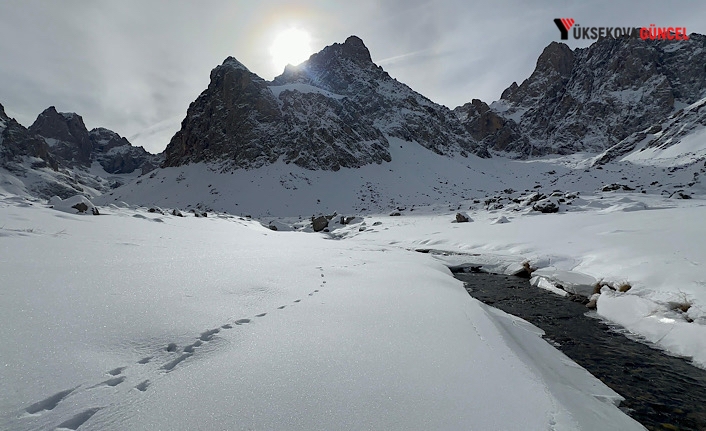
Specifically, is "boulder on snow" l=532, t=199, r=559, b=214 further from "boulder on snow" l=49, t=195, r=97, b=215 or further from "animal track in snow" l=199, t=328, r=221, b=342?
"boulder on snow" l=49, t=195, r=97, b=215

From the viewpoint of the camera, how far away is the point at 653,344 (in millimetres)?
5285

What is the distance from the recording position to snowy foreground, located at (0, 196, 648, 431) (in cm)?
202

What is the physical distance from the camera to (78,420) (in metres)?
1.78

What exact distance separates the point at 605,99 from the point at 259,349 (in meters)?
119

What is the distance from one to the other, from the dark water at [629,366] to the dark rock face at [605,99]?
94254 millimetres

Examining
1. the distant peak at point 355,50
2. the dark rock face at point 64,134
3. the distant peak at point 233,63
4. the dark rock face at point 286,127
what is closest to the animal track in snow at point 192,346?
the dark rock face at point 286,127

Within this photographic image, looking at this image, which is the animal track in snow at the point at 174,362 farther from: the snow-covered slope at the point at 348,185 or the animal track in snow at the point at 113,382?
the snow-covered slope at the point at 348,185

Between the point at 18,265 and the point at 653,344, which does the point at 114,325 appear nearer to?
the point at 18,265

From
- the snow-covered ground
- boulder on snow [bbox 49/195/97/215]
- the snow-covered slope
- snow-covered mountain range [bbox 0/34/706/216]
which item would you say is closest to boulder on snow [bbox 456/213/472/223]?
the snow-covered ground

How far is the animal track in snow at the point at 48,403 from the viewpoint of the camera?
1.74 m

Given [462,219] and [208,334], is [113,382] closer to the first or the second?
[208,334]

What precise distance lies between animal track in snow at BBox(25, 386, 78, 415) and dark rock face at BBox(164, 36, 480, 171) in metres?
47.9

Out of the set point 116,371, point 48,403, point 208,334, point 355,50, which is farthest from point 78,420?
point 355,50

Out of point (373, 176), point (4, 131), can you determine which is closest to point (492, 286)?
point (373, 176)
